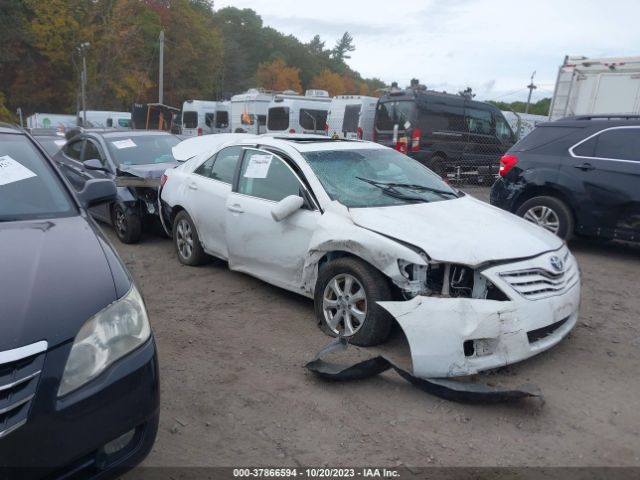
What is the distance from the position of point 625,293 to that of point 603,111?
701cm

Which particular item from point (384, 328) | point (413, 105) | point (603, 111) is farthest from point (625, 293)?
point (413, 105)

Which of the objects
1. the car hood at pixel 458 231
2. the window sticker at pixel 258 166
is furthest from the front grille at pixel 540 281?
the window sticker at pixel 258 166

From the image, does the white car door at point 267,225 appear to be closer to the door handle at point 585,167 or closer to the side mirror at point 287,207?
the side mirror at point 287,207

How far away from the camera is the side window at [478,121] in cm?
1343

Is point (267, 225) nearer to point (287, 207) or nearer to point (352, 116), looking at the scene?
point (287, 207)

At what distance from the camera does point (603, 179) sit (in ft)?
21.1

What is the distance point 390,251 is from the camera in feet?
11.7

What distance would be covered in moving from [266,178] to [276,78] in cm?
7285

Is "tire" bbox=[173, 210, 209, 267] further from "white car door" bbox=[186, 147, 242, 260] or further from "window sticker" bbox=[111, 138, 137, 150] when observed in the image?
"window sticker" bbox=[111, 138, 137, 150]

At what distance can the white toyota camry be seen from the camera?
3.26 metres

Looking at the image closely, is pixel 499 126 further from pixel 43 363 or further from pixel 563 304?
pixel 43 363

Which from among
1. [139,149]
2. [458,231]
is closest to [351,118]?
[139,149]

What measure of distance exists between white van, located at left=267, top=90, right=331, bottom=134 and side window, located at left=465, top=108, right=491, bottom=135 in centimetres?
597

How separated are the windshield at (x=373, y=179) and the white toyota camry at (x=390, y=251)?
0.01 meters
